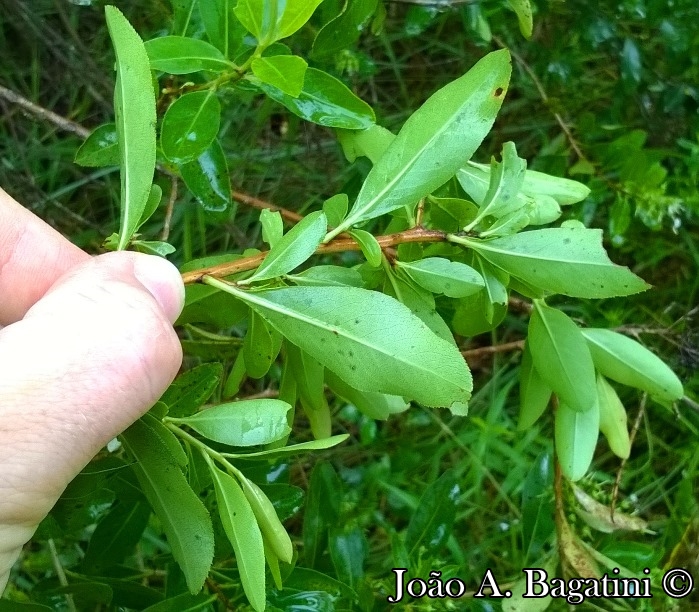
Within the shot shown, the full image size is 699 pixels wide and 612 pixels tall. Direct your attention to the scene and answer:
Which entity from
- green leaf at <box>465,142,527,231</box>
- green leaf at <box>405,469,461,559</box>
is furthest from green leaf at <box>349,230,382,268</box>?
green leaf at <box>405,469,461,559</box>

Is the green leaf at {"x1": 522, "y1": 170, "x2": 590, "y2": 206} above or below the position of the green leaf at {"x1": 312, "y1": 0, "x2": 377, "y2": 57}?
below

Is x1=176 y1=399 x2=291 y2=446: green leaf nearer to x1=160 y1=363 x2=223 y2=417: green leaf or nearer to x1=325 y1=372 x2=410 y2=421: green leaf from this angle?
x1=160 y1=363 x2=223 y2=417: green leaf

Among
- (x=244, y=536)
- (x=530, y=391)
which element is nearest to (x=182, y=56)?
(x=244, y=536)

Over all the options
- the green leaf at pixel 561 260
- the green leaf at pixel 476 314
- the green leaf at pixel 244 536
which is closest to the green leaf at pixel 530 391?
the green leaf at pixel 476 314

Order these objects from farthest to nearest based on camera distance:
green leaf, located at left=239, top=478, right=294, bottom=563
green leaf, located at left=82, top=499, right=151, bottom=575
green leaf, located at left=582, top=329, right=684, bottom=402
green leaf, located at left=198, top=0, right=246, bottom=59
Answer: green leaf, located at left=82, top=499, right=151, bottom=575 < green leaf, located at left=582, top=329, right=684, bottom=402 < green leaf, located at left=198, top=0, right=246, bottom=59 < green leaf, located at left=239, top=478, right=294, bottom=563

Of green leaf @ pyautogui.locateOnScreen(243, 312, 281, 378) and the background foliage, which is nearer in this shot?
green leaf @ pyautogui.locateOnScreen(243, 312, 281, 378)

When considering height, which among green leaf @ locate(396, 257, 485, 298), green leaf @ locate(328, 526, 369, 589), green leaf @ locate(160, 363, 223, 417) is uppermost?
green leaf @ locate(396, 257, 485, 298)

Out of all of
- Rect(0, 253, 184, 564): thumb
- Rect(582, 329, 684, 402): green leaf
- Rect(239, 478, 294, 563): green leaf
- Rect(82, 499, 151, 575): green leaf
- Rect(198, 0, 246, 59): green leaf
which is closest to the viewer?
Rect(0, 253, 184, 564): thumb

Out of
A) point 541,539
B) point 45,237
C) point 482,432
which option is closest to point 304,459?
point 482,432
